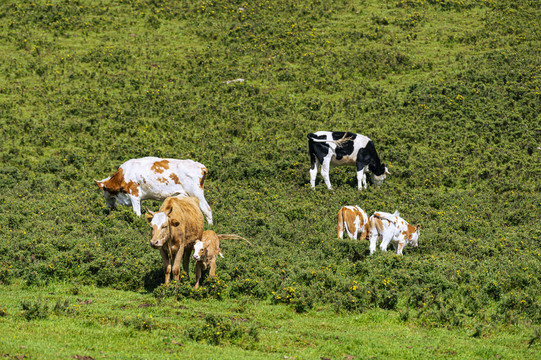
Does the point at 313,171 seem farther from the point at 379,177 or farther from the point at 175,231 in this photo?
the point at 175,231

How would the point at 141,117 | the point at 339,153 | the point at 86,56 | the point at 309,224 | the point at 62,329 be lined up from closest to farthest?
the point at 62,329
the point at 309,224
the point at 339,153
the point at 141,117
the point at 86,56

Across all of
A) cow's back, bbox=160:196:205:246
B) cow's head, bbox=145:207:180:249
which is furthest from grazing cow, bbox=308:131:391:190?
cow's head, bbox=145:207:180:249

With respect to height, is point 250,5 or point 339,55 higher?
point 250,5

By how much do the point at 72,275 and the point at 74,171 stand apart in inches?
508

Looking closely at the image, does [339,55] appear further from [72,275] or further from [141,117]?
[72,275]

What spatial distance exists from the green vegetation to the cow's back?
1186 millimetres

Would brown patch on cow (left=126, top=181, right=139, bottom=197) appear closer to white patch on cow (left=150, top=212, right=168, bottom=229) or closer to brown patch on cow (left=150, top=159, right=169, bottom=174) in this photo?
brown patch on cow (left=150, top=159, right=169, bottom=174)

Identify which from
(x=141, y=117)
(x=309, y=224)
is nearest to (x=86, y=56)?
(x=141, y=117)

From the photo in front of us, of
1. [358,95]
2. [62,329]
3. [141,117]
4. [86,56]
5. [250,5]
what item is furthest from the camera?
[250,5]

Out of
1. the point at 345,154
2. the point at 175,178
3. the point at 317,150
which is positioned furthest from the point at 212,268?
the point at 345,154

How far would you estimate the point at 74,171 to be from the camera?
88.8ft

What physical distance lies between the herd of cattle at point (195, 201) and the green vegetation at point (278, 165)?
2.50ft

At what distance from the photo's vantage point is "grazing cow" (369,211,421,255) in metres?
17.9

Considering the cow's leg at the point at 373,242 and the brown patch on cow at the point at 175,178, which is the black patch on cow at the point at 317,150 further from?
the cow's leg at the point at 373,242
